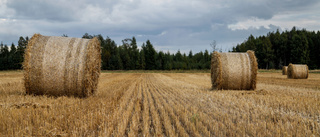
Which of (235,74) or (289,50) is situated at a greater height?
(289,50)

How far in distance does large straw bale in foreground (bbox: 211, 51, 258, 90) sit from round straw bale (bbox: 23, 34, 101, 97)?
5.58 m

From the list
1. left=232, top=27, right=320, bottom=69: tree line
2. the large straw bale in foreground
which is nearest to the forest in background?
left=232, top=27, right=320, bottom=69: tree line

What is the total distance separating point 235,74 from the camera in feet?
32.1

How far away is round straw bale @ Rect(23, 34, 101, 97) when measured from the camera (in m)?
6.93

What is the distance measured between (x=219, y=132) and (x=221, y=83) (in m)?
6.50

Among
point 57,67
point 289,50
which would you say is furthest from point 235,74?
point 289,50

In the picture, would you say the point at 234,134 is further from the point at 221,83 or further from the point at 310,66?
the point at 310,66

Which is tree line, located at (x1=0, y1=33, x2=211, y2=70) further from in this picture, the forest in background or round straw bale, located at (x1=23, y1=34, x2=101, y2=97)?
round straw bale, located at (x1=23, y1=34, x2=101, y2=97)

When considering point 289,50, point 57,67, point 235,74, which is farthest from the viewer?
point 289,50

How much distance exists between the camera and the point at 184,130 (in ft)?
11.8

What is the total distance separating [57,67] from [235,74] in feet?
23.8

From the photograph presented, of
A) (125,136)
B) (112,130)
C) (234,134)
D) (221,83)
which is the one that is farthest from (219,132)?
(221,83)

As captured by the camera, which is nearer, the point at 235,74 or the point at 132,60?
the point at 235,74

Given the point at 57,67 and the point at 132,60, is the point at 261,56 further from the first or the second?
the point at 57,67
